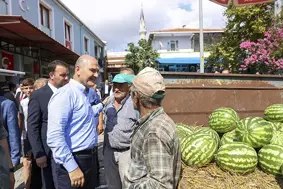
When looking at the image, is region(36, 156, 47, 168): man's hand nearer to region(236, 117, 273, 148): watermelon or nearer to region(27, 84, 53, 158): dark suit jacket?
region(27, 84, 53, 158): dark suit jacket

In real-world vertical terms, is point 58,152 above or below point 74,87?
below

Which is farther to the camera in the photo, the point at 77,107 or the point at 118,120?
the point at 118,120

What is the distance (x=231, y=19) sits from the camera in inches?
559

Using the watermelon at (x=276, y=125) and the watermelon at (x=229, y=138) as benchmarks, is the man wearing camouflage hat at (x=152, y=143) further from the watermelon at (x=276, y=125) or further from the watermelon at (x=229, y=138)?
the watermelon at (x=276, y=125)

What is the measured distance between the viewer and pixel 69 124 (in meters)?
2.68

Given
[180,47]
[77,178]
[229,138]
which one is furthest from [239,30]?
[180,47]

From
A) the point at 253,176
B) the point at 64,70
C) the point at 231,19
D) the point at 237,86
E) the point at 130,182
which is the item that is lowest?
the point at 253,176

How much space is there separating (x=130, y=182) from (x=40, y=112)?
2.25 meters

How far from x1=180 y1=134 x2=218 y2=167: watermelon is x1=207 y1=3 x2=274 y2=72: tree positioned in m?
11.1

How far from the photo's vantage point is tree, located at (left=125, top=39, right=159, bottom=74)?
29.1 m

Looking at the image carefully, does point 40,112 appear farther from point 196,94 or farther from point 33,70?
point 33,70

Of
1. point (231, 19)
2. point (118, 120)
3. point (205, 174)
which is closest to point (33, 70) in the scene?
point (231, 19)

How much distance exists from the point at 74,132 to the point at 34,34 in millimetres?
7963

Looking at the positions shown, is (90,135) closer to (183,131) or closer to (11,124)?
(183,131)
